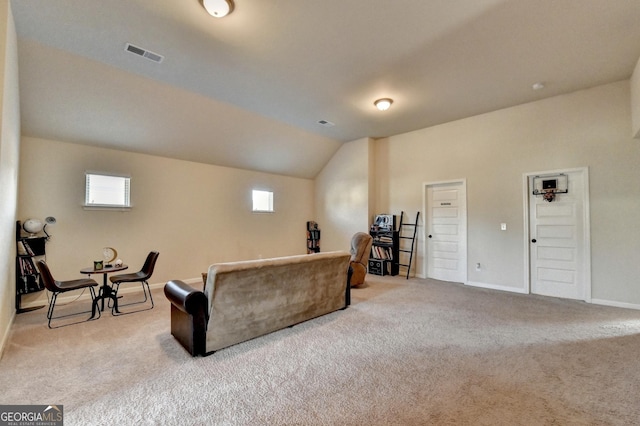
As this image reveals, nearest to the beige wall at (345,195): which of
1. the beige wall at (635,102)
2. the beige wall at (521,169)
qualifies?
the beige wall at (521,169)

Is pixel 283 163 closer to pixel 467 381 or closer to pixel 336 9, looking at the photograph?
pixel 336 9

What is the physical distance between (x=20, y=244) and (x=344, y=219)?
5.96 meters

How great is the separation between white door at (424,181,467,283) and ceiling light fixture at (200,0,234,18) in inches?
196

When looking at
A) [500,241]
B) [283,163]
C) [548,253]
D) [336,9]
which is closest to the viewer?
[336,9]

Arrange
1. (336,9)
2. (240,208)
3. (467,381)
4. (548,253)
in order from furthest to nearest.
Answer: (240,208) → (548,253) → (336,9) → (467,381)

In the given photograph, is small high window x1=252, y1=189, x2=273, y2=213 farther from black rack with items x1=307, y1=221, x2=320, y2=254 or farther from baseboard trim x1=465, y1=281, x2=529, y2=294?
baseboard trim x1=465, y1=281, x2=529, y2=294

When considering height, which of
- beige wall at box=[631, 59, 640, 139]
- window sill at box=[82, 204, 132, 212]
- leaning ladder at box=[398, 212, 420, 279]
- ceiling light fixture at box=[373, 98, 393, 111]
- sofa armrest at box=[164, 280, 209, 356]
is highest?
ceiling light fixture at box=[373, 98, 393, 111]

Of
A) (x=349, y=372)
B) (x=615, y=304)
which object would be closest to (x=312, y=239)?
(x=349, y=372)

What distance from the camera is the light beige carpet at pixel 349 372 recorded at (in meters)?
1.84

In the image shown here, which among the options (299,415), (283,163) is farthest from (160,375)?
(283,163)

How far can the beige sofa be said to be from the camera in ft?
8.46

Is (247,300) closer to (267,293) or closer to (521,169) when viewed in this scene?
(267,293)

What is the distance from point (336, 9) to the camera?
2625mm

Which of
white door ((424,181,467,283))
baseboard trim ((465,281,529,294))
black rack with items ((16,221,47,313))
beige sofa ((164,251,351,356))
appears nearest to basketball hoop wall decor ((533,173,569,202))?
white door ((424,181,467,283))
